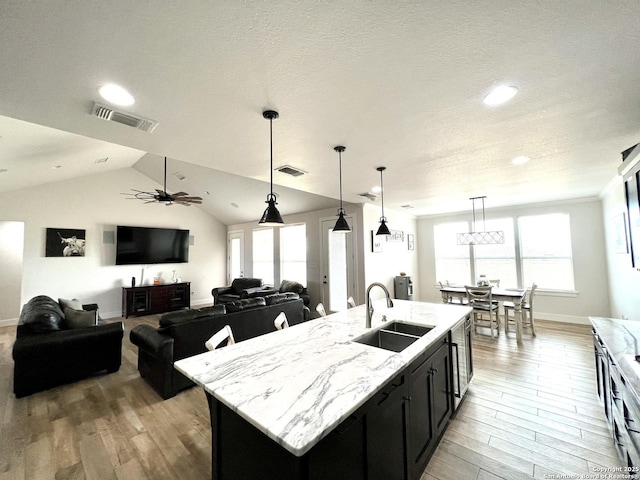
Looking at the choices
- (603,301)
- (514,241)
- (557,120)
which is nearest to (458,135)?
(557,120)

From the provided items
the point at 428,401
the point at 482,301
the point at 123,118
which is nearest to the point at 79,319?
the point at 123,118

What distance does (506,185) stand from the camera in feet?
13.3

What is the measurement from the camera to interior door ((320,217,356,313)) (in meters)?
5.58

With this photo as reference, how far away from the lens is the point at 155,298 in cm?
664

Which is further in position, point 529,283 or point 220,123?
point 529,283

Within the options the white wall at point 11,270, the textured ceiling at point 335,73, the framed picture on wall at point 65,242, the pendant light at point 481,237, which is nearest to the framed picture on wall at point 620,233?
the textured ceiling at point 335,73

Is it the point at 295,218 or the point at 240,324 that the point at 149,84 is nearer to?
the point at 240,324

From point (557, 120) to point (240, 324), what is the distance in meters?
3.91

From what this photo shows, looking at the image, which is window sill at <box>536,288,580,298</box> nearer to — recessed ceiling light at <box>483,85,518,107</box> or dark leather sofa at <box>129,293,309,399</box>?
recessed ceiling light at <box>483,85,518,107</box>

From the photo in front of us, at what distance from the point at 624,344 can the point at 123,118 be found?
13.2 ft

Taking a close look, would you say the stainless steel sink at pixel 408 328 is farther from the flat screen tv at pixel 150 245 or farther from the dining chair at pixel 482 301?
the flat screen tv at pixel 150 245

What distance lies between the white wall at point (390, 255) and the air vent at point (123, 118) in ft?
13.4

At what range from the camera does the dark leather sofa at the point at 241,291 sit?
6.66m

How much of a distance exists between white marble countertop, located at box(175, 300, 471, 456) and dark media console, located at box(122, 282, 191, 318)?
6.05m
